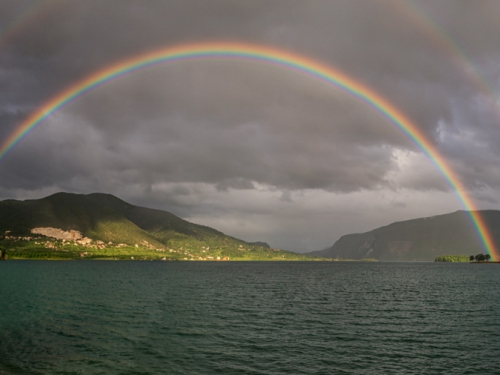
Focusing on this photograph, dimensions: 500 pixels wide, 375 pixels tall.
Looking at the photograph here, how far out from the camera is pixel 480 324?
229 ft

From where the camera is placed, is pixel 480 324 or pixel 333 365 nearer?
pixel 333 365

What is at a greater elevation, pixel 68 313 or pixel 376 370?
pixel 376 370

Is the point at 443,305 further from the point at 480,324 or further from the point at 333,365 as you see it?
the point at 333,365

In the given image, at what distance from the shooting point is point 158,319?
237 feet

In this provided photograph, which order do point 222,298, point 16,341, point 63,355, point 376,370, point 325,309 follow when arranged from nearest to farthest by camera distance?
point 376,370
point 63,355
point 16,341
point 325,309
point 222,298

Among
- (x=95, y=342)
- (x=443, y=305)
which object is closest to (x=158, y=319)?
(x=95, y=342)

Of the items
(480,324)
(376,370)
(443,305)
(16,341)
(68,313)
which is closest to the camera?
(376,370)

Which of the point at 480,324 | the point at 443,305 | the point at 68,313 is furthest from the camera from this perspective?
the point at 443,305

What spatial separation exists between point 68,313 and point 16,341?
26.5 meters

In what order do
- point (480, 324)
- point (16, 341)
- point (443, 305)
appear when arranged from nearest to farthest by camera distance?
point (16, 341) → point (480, 324) → point (443, 305)

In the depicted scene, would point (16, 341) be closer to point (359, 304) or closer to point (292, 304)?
point (292, 304)

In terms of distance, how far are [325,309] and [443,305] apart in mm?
33466

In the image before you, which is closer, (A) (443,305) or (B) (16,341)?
(B) (16,341)

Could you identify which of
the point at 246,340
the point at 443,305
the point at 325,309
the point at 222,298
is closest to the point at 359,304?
the point at 325,309
